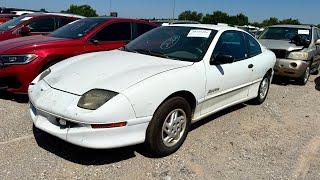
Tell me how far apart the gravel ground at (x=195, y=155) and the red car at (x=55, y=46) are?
483 mm

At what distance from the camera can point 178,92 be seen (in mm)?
3996

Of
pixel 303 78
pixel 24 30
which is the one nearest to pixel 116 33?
pixel 24 30

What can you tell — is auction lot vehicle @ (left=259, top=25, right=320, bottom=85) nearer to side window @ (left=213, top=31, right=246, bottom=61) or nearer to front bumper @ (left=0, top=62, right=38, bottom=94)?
side window @ (left=213, top=31, right=246, bottom=61)

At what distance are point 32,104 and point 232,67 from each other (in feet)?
8.56

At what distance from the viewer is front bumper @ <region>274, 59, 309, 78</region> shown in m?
8.65

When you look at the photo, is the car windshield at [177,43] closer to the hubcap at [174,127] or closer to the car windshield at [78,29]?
the hubcap at [174,127]

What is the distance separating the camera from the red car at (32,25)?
8.52 m

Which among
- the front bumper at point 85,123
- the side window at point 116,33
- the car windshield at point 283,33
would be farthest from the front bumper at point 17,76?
the car windshield at point 283,33

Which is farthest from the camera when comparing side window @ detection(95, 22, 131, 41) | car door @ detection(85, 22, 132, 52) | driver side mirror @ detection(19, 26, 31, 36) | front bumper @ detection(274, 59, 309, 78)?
front bumper @ detection(274, 59, 309, 78)

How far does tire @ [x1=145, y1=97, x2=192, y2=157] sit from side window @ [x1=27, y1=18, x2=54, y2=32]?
5.91 m

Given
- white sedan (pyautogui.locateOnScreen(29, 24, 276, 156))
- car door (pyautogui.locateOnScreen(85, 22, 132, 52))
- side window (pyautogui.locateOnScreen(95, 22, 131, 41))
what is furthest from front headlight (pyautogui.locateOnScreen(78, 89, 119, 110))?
side window (pyautogui.locateOnScreen(95, 22, 131, 41))

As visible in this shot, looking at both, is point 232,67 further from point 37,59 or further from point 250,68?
point 37,59

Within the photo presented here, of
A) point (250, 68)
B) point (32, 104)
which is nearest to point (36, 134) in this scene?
point (32, 104)

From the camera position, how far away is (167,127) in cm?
394
